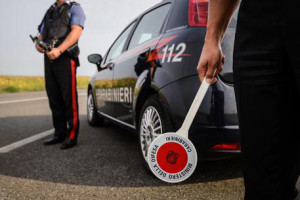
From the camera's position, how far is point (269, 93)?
90 centimetres

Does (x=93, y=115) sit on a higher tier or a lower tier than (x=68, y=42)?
lower

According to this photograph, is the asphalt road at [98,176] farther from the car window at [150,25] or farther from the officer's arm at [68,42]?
the car window at [150,25]

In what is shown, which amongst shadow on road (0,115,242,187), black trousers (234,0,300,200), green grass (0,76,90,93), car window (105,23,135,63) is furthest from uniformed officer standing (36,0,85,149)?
green grass (0,76,90,93)

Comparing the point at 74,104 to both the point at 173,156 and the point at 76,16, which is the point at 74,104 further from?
the point at 173,156

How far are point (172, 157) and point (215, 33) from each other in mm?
902

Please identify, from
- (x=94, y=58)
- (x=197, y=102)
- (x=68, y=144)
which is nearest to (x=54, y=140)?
(x=68, y=144)

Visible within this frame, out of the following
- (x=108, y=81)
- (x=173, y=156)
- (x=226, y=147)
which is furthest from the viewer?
(x=108, y=81)

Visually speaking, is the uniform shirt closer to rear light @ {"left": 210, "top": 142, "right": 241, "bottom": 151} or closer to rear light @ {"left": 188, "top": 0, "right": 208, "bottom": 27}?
rear light @ {"left": 188, "top": 0, "right": 208, "bottom": 27}

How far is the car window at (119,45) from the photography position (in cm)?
397

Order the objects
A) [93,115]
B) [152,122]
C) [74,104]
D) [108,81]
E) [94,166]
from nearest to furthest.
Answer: [152,122]
[94,166]
[74,104]
[108,81]
[93,115]

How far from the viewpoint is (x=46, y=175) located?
256 cm

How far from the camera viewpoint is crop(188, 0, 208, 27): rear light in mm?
2244

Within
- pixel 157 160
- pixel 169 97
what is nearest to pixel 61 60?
pixel 169 97

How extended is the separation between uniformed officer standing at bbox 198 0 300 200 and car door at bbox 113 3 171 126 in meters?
1.68
